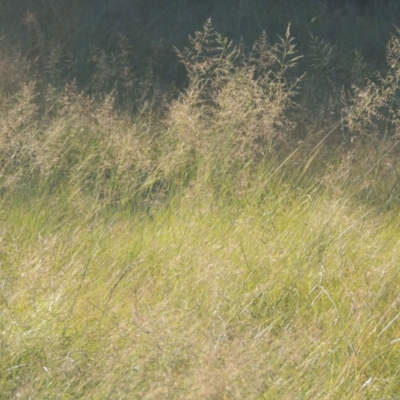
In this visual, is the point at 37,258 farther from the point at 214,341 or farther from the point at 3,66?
the point at 3,66

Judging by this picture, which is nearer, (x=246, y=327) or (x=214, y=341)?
(x=214, y=341)

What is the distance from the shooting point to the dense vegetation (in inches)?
89.3

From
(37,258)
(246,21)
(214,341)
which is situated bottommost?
(37,258)

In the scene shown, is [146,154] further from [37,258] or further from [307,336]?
[307,336]

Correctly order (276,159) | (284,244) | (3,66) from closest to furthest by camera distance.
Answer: (284,244) → (276,159) → (3,66)

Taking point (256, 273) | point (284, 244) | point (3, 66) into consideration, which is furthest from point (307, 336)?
point (3, 66)

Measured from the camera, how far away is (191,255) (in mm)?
3090

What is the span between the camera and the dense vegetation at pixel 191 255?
227 cm

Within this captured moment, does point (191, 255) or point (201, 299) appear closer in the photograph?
point (201, 299)

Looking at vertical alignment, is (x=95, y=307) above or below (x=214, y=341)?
below

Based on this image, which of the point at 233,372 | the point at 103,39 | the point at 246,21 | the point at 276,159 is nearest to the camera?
the point at 233,372

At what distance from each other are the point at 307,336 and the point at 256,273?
0.47 m

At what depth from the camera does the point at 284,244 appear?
321cm

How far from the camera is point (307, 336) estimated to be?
8.45 ft
